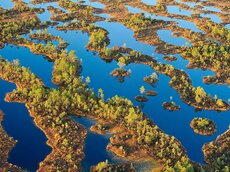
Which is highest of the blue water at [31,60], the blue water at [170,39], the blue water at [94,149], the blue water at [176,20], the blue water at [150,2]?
the blue water at [150,2]

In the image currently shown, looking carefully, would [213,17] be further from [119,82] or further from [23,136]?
[23,136]

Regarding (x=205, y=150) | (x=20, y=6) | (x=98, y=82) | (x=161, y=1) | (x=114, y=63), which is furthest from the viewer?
(x=161, y=1)

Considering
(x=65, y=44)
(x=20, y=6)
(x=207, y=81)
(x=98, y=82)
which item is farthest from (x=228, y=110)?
(x=20, y=6)

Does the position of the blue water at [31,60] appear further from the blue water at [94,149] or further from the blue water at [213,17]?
the blue water at [213,17]

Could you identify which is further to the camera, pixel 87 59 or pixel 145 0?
pixel 145 0

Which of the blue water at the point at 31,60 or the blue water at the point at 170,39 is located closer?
the blue water at the point at 31,60

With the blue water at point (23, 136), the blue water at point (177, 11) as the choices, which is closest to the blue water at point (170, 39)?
the blue water at point (177, 11)

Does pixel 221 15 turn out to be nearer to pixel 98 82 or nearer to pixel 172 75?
pixel 172 75

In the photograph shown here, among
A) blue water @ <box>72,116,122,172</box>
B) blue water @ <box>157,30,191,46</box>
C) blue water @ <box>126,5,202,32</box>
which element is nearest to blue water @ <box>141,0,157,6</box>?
blue water @ <box>126,5,202,32</box>
